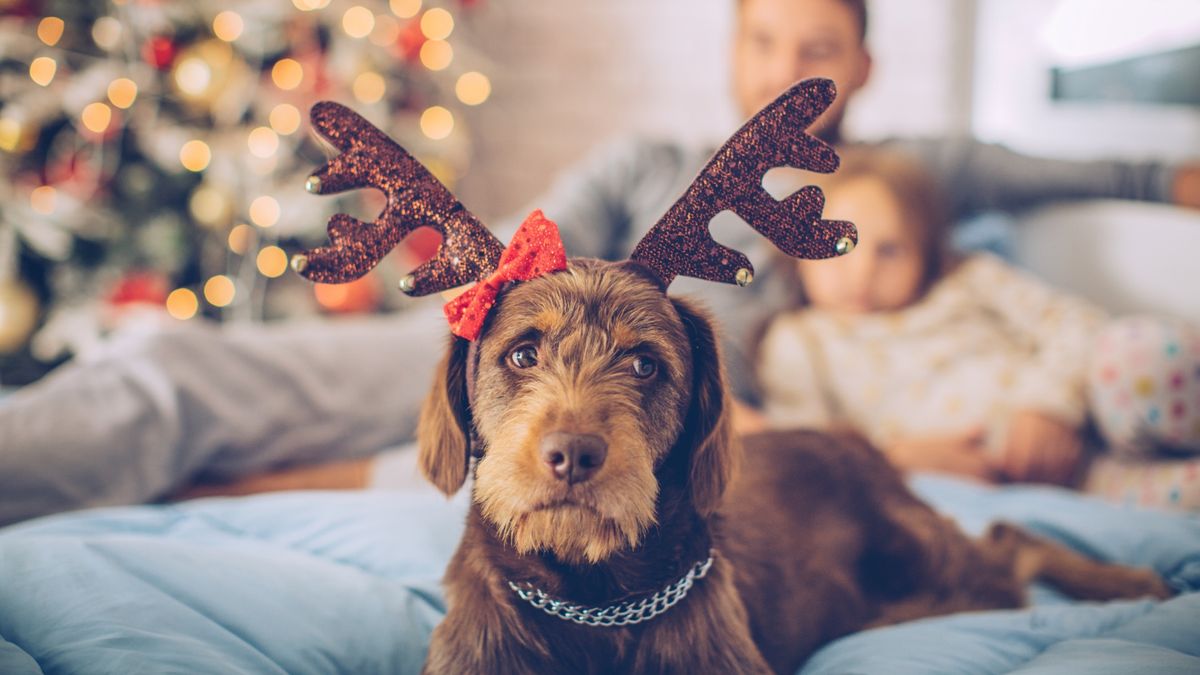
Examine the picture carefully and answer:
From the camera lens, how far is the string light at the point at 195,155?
3.88 m

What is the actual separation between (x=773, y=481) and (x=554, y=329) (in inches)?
27.3

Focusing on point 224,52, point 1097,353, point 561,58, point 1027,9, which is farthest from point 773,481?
point 561,58

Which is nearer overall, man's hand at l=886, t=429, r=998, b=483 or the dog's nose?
the dog's nose

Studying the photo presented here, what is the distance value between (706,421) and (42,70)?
382 centimetres

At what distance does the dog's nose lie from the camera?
0.91 m

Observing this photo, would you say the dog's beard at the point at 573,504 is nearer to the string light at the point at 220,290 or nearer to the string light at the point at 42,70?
the string light at the point at 220,290

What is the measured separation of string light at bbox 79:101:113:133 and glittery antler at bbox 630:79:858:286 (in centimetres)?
360

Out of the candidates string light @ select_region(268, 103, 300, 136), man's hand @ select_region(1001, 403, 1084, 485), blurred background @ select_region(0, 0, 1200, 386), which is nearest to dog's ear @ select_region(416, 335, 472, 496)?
man's hand @ select_region(1001, 403, 1084, 485)

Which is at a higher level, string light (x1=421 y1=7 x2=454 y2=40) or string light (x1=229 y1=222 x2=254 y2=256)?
string light (x1=421 y1=7 x2=454 y2=40)

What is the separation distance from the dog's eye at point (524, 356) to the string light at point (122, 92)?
356 cm

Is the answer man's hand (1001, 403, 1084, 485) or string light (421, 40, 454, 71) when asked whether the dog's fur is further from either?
string light (421, 40, 454, 71)

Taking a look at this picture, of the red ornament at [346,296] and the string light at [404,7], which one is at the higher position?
the string light at [404,7]

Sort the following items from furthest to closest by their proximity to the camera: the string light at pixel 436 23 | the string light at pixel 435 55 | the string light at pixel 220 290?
1. the string light at pixel 436 23
2. the string light at pixel 435 55
3. the string light at pixel 220 290

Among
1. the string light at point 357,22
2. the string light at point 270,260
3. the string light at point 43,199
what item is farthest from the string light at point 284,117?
the string light at point 43,199
